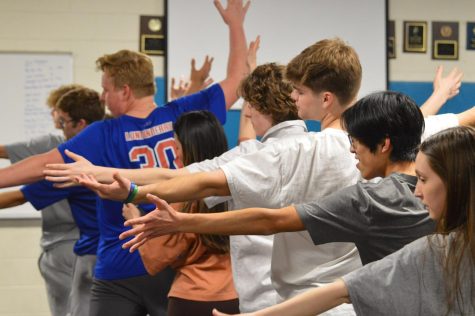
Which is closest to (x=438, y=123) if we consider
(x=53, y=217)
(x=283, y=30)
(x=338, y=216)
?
(x=338, y=216)

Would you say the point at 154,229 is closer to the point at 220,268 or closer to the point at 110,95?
the point at 220,268

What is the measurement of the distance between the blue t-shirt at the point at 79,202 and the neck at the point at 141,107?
1.69 ft

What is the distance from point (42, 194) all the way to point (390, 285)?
97.6 inches

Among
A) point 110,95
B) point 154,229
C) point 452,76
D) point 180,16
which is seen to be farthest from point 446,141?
point 180,16

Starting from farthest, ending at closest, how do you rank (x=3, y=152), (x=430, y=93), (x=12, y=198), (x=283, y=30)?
(x=430, y=93)
(x=283, y=30)
(x=3, y=152)
(x=12, y=198)

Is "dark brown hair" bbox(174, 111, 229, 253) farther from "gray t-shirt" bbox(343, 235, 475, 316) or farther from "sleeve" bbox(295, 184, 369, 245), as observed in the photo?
"gray t-shirt" bbox(343, 235, 475, 316)

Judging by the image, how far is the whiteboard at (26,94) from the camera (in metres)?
5.48

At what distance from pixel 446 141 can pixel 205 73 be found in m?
2.62

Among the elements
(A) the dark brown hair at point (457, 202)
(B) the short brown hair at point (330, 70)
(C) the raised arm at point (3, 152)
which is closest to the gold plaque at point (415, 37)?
(C) the raised arm at point (3, 152)

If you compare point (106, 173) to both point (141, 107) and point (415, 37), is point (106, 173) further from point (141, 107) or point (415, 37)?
point (415, 37)

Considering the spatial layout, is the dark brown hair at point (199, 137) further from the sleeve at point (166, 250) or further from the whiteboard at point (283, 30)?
the whiteboard at point (283, 30)

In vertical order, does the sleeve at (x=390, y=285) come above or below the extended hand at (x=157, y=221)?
below

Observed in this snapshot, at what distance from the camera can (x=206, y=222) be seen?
1.91 metres

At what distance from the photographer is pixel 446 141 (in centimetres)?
165
